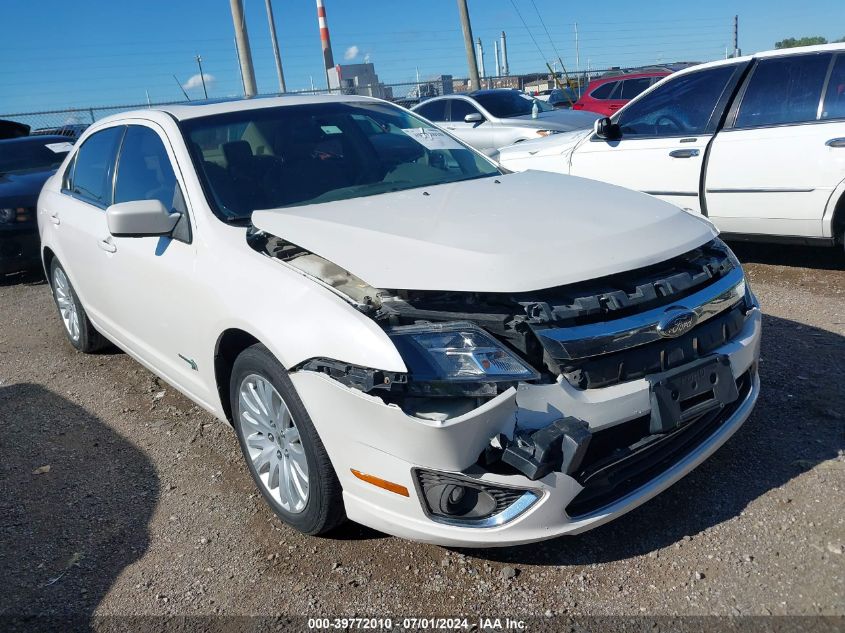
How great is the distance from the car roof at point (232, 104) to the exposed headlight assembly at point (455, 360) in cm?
206

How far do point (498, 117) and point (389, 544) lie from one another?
31.6 ft

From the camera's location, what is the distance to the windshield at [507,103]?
11.7m

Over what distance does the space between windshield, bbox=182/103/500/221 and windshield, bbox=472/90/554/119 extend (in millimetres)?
7791

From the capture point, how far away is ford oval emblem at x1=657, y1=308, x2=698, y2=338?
96.7 inches

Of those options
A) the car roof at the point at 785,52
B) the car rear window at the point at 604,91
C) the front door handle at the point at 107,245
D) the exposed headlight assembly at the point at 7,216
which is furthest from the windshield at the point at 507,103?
the front door handle at the point at 107,245

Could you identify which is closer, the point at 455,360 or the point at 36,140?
the point at 455,360

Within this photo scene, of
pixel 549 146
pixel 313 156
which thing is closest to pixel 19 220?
pixel 313 156

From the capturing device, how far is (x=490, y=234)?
271 cm

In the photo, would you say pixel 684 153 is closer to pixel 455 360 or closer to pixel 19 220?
pixel 455 360

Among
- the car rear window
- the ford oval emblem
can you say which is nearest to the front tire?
the ford oval emblem

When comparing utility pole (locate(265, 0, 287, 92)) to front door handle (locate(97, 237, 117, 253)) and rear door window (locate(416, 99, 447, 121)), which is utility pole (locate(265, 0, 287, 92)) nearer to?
rear door window (locate(416, 99, 447, 121))

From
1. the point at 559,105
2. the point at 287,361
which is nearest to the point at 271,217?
the point at 287,361

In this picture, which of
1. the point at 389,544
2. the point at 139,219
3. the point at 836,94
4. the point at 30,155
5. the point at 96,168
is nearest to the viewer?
the point at 389,544

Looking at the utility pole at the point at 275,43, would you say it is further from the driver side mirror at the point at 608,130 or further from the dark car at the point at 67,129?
the driver side mirror at the point at 608,130
